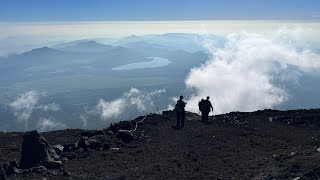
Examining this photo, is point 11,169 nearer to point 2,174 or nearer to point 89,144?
point 2,174

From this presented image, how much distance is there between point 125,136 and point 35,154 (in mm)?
5932

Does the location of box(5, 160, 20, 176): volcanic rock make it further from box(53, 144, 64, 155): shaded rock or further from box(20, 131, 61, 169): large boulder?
box(53, 144, 64, 155): shaded rock

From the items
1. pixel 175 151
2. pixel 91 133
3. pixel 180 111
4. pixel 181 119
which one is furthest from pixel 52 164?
pixel 181 119

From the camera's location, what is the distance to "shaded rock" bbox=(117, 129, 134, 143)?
25219 millimetres

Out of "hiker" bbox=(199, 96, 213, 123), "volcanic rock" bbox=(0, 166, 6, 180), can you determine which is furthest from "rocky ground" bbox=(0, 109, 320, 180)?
"hiker" bbox=(199, 96, 213, 123)

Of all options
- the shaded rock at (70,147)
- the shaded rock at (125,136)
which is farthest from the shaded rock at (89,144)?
the shaded rock at (125,136)

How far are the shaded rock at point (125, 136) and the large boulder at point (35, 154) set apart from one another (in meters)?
4.80

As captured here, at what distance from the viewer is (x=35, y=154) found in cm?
2105

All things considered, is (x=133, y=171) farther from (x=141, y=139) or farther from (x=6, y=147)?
(x=6, y=147)

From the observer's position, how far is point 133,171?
20.0 meters

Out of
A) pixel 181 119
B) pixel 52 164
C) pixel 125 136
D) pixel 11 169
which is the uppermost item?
pixel 181 119

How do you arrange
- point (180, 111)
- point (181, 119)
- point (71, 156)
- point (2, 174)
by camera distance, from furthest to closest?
1. point (181, 119)
2. point (180, 111)
3. point (71, 156)
4. point (2, 174)

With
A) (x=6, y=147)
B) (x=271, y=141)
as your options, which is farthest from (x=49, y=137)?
(x=271, y=141)

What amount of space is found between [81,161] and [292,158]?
1006 centimetres
